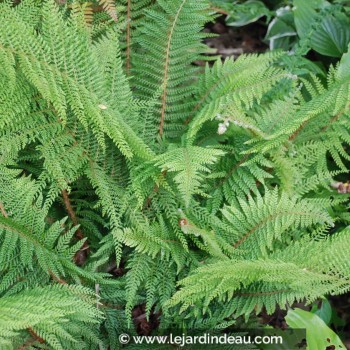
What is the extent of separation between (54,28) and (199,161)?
947 millimetres

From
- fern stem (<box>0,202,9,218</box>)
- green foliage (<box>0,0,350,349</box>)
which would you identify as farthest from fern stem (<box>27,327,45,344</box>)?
fern stem (<box>0,202,9,218</box>)

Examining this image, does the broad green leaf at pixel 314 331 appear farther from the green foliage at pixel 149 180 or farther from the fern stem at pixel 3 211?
the fern stem at pixel 3 211

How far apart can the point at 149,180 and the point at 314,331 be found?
1137 mm

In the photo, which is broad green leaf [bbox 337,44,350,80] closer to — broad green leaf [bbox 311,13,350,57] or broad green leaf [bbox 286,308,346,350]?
broad green leaf [bbox 311,13,350,57]

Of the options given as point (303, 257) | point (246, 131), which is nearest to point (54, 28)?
point (246, 131)

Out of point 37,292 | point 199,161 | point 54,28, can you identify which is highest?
point 54,28

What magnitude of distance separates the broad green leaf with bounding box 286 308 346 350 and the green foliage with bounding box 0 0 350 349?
0.17 meters

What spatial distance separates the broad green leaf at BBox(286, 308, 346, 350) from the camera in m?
2.31

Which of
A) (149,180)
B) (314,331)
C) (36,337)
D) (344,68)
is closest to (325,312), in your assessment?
(314,331)

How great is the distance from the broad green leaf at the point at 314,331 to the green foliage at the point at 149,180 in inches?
6.8

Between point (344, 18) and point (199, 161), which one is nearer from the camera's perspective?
point (199, 161)

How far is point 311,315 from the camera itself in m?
2.37

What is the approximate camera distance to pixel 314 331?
7.68 feet

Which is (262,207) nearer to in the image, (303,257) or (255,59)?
(303,257)
